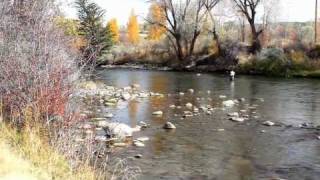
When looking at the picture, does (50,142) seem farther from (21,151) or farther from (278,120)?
(278,120)

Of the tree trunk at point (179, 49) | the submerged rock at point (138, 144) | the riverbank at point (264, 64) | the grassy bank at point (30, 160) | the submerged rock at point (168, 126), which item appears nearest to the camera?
the grassy bank at point (30, 160)

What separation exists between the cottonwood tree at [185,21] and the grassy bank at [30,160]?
45983 mm

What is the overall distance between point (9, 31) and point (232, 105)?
14730 millimetres

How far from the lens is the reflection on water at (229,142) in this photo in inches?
517

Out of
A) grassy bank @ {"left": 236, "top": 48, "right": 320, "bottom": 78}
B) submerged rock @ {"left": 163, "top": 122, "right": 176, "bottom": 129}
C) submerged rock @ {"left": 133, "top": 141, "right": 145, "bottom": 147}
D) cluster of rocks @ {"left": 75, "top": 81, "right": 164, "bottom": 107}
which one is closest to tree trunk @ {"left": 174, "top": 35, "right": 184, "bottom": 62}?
grassy bank @ {"left": 236, "top": 48, "right": 320, "bottom": 78}

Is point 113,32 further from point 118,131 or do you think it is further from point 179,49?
point 118,131

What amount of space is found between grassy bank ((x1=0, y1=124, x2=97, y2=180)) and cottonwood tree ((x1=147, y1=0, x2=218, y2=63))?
4598cm

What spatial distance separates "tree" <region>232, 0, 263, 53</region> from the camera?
50.4 meters

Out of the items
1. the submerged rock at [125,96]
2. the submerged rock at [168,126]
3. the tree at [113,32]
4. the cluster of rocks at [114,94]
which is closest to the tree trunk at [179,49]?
the tree at [113,32]

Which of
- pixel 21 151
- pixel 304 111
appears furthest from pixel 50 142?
pixel 304 111

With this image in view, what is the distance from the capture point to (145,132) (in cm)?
1800

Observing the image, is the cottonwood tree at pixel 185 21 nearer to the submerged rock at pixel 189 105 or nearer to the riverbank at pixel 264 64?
the riverbank at pixel 264 64

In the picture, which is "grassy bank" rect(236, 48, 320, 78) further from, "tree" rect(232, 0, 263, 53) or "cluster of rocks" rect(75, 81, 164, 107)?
"cluster of rocks" rect(75, 81, 164, 107)

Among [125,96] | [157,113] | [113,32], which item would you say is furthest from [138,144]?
[113,32]
